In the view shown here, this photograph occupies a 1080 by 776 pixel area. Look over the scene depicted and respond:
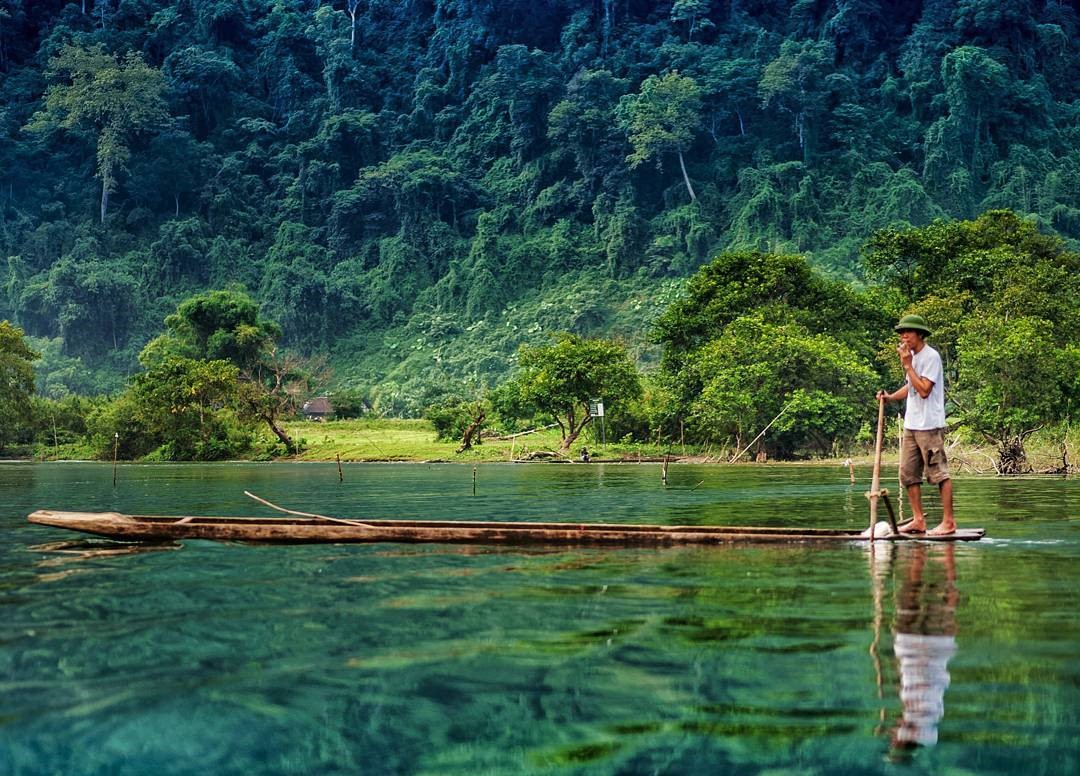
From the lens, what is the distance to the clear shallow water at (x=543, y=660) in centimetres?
450

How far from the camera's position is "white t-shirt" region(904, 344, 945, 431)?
10898 millimetres

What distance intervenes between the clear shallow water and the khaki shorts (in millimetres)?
761

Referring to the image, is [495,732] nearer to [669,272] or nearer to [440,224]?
[669,272]

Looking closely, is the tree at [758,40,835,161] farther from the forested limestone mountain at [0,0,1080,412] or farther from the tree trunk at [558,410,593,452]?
the tree trunk at [558,410,593,452]

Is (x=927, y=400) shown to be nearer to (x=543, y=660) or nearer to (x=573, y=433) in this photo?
(x=543, y=660)

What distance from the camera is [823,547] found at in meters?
11.1

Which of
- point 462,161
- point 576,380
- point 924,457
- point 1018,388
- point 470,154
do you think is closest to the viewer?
point 924,457

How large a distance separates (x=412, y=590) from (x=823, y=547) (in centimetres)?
458

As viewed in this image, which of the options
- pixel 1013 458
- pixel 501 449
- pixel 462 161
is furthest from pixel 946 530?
pixel 462 161

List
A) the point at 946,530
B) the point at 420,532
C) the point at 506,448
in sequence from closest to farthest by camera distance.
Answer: the point at 946,530 → the point at 420,532 → the point at 506,448

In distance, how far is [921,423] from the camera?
36.2 feet

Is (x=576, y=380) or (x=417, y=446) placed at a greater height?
(x=576, y=380)

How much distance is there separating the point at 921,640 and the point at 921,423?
508cm

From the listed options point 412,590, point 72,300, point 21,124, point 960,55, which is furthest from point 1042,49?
point 412,590
